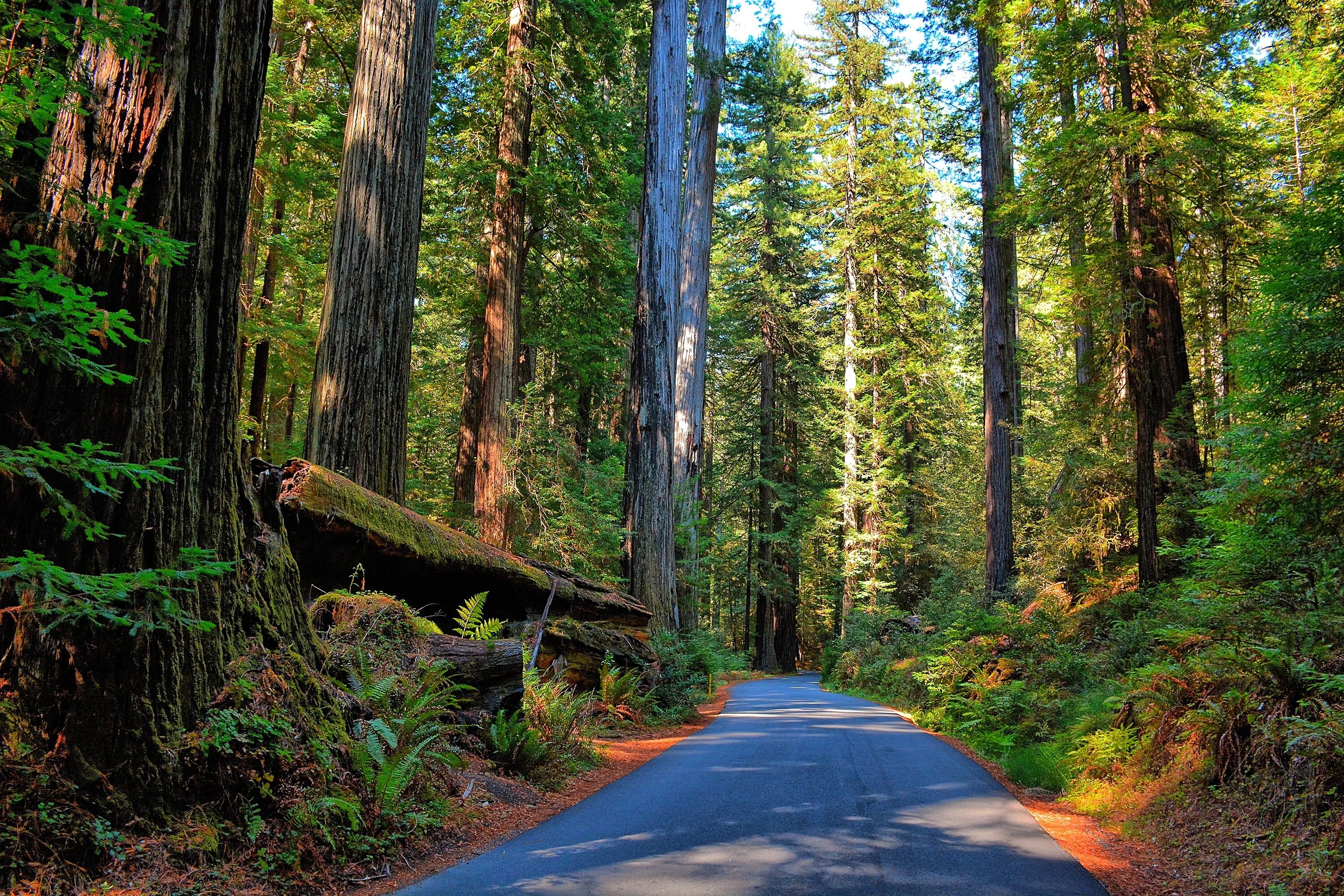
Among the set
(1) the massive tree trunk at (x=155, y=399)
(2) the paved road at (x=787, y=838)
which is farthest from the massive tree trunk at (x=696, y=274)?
(1) the massive tree trunk at (x=155, y=399)

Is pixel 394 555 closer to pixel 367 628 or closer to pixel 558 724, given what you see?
pixel 367 628

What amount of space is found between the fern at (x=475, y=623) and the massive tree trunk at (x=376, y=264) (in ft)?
5.51

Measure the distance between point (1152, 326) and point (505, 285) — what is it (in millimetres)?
11632

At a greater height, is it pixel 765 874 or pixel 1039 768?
pixel 765 874

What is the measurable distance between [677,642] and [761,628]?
79.4 feet

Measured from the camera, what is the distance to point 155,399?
3.77m

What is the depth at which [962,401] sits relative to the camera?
110 ft

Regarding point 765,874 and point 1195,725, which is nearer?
point 765,874

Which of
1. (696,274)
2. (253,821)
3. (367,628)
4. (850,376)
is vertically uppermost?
(696,274)

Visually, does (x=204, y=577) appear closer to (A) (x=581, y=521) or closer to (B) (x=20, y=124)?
(B) (x=20, y=124)

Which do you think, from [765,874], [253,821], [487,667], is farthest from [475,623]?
[765,874]

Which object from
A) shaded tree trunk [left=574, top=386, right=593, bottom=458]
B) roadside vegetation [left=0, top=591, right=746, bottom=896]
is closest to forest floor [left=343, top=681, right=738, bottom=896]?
roadside vegetation [left=0, top=591, right=746, bottom=896]

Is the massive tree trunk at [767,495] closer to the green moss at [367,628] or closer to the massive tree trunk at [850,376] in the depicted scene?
the massive tree trunk at [850,376]

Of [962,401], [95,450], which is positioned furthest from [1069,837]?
[962,401]
